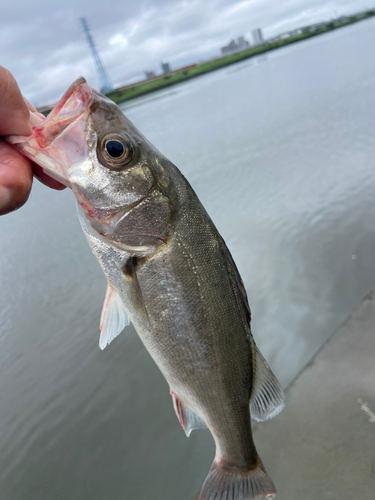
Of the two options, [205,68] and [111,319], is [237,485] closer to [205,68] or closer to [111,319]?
[111,319]

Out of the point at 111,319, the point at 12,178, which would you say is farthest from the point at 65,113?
the point at 111,319

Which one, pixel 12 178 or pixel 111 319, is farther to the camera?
pixel 111 319

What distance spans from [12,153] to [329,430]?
9.82 feet

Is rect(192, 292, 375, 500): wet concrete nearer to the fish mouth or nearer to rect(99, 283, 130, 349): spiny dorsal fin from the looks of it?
rect(99, 283, 130, 349): spiny dorsal fin

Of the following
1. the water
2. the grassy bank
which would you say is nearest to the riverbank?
the grassy bank

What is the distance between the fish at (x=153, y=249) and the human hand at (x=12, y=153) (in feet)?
0.15

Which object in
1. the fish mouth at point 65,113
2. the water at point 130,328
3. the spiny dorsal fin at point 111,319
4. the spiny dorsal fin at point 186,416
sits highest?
the fish mouth at point 65,113

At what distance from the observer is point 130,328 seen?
17.0ft

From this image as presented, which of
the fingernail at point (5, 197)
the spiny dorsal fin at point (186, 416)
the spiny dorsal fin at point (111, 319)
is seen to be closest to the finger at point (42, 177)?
the fingernail at point (5, 197)

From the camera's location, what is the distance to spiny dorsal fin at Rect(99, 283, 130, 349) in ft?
5.69

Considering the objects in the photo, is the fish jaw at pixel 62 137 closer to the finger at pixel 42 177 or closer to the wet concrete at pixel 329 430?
the finger at pixel 42 177

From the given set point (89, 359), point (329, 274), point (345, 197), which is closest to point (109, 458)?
point (89, 359)

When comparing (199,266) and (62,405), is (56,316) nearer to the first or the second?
(62,405)

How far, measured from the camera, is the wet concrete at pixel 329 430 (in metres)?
2.55
